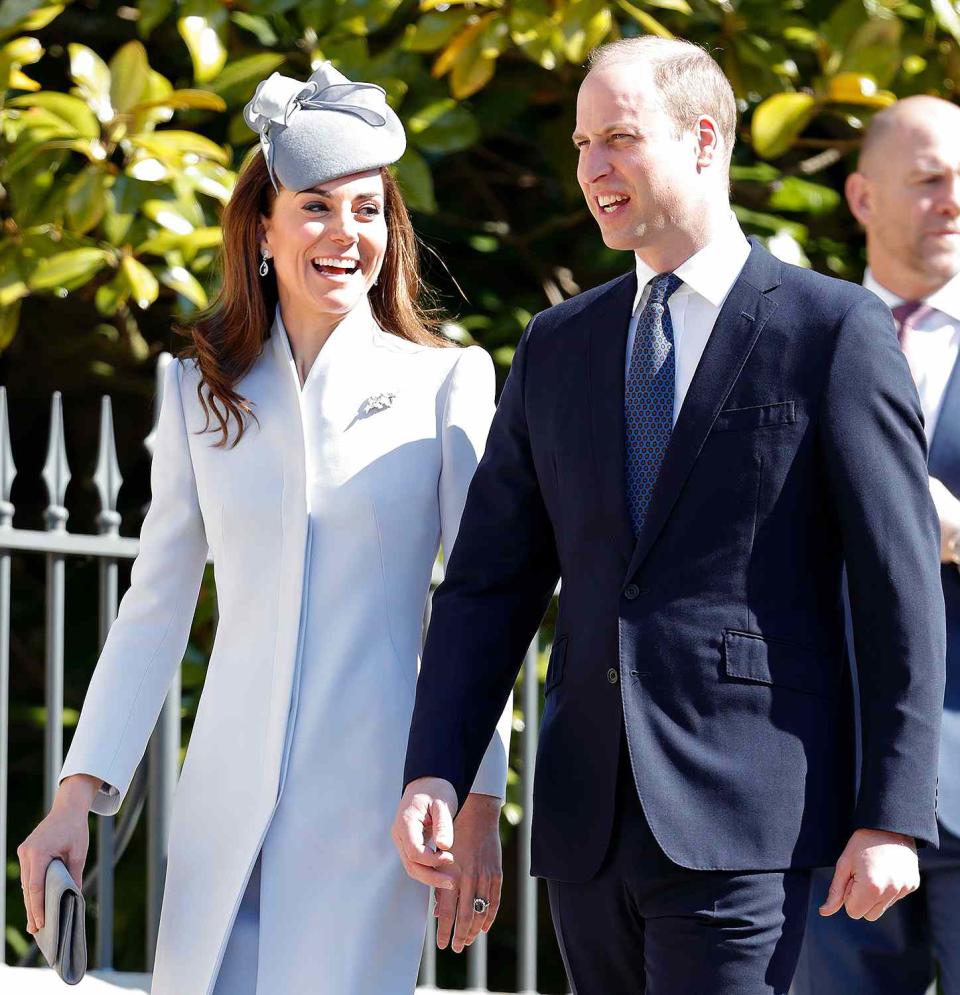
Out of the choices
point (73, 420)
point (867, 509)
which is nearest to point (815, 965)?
point (867, 509)

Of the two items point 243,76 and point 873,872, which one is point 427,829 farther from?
point 243,76

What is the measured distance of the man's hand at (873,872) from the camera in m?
2.03

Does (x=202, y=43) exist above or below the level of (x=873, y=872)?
above

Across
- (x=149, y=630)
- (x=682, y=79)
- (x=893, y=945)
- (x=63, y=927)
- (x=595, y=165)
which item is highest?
(x=682, y=79)

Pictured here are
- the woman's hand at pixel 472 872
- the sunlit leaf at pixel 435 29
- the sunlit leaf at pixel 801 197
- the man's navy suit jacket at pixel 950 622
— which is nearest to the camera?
the woman's hand at pixel 472 872

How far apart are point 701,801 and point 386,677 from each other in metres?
0.51

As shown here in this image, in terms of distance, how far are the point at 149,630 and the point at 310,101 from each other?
2.53 feet

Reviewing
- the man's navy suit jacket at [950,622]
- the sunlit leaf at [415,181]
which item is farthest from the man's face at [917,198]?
the sunlit leaf at [415,181]

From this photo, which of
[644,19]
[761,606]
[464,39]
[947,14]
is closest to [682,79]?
[761,606]

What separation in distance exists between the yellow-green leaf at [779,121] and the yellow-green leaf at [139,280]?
1396mm

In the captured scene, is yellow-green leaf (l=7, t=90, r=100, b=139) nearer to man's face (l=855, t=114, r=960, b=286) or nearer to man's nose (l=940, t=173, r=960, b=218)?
man's face (l=855, t=114, r=960, b=286)

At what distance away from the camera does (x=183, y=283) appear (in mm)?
4074

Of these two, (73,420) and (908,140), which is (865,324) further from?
(73,420)

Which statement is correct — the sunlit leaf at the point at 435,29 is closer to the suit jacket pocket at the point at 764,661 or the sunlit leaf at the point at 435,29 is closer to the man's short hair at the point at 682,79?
the man's short hair at the point at 682,79
